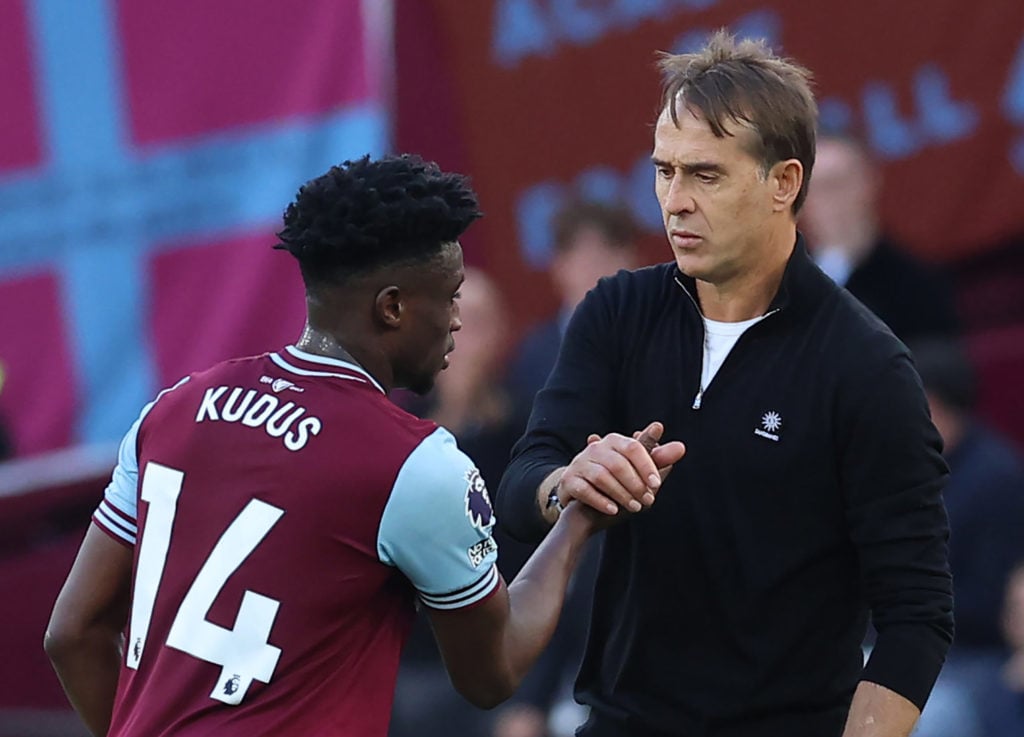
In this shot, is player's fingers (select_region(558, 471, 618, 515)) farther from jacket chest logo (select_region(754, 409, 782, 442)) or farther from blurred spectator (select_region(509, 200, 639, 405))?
blurred spectator (select_region(509, 200, 639, 405))

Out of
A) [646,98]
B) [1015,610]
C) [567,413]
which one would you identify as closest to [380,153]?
[646,98]

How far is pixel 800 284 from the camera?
352 cm

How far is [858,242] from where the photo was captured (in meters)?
6.36

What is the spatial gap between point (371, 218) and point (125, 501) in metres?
0.69

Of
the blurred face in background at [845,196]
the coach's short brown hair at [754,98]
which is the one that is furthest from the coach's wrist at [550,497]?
the blurred face in background at [845,196]

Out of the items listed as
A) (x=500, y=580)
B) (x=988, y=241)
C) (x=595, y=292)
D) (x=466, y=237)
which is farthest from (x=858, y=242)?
(x=500, y=580)

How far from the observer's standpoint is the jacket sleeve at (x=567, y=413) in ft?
11.8

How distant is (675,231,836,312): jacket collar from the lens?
3.51 m

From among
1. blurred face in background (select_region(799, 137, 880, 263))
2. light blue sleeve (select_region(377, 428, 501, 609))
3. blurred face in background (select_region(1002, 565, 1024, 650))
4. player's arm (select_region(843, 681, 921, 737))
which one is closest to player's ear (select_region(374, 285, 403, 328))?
light blue sleeve (select_region(377, 428, 501, 609))

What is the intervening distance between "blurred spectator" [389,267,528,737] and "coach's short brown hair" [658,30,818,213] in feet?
9.56

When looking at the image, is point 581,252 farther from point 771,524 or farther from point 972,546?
point 771,524

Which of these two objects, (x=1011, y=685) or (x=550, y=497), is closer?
(x=550, y=497)

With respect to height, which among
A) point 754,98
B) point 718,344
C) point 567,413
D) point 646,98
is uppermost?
point 754,98

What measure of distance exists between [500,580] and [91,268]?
542 centimetres
